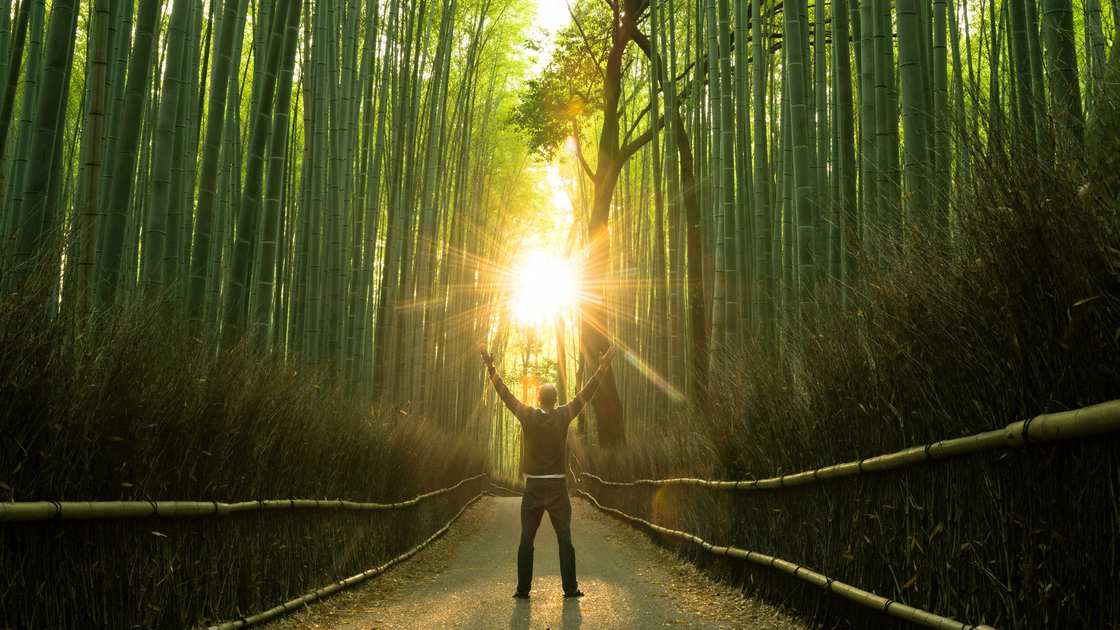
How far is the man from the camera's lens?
14.2ft

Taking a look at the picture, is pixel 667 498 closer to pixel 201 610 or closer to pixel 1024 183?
pixel 201 610

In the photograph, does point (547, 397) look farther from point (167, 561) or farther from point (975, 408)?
point (975, 408)

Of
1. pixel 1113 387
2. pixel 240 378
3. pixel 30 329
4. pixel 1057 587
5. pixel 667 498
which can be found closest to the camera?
pixel 1113 387

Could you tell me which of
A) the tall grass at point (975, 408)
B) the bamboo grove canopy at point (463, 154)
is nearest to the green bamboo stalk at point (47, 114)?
the bamboo grove canopy at point (463, 154)


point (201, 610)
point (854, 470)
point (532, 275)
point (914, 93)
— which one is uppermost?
point (532, 275)

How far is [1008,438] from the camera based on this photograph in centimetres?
201

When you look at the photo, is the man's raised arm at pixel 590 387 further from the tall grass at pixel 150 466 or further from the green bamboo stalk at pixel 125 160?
the green bamboo stalk at pixel 125 160

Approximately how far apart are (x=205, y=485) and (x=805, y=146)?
3777 millimetres

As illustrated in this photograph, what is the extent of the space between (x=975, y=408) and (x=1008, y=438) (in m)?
0.21

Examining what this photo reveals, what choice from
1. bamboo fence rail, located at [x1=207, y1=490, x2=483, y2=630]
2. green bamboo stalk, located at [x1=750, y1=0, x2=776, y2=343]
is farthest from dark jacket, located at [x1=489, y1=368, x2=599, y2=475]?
green bamboo stalk, located at [x1=750, y1=0, x2=776, y2=343]

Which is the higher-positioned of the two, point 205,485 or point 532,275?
point 532,275

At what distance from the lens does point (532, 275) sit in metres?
21.8

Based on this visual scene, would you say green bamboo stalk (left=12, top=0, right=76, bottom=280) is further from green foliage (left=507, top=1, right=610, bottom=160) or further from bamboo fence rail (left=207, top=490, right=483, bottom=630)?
green foliage (left=507, top=1, right=610, bottom=160)

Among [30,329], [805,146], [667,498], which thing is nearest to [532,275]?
[667,498]
